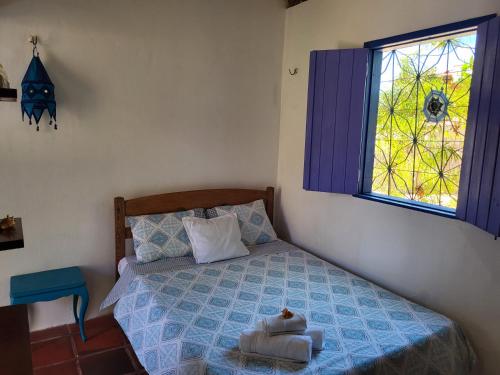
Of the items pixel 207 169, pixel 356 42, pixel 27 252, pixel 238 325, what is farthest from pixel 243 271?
pixel 356 42

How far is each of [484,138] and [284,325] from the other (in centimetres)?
131

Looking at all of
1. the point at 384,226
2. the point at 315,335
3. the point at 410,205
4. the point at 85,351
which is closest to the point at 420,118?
the point at 410,205

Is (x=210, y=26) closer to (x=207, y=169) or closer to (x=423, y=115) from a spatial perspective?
(x=207, y=169)

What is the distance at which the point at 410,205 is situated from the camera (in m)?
2.49

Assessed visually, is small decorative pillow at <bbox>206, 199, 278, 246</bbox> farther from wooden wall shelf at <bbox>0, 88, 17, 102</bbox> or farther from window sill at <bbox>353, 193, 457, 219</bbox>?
wooden wall shelf at <bbox>0, 88, 17, 102</bbox>

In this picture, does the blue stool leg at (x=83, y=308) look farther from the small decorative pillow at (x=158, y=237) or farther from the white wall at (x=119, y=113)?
the small decorative pillow at (x=158, y=237)

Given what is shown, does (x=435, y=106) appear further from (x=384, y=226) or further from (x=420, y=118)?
(x=384, y=226)

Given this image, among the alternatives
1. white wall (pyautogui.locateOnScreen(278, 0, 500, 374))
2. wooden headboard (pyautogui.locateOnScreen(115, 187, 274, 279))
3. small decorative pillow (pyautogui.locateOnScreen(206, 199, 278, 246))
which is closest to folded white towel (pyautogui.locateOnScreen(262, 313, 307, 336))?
white wall (pyautogui.locateOnScreen(278, 0, 500, 374))

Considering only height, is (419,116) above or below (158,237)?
above

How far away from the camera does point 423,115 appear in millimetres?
2465

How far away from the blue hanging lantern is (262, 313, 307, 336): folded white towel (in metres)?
1.91

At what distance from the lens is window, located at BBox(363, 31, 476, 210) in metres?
2.27

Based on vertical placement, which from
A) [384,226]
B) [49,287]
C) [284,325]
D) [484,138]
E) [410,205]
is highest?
[484,138]

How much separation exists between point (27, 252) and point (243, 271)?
148 centimetres
